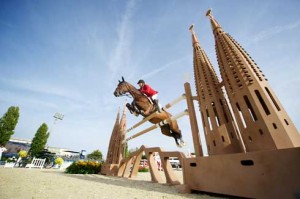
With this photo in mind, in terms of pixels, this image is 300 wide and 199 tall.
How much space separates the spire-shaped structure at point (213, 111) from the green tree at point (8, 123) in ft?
106

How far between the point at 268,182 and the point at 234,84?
68.1 inches

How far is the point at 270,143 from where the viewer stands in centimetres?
239

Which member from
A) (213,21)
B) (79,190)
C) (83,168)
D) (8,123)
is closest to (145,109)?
(79,190)

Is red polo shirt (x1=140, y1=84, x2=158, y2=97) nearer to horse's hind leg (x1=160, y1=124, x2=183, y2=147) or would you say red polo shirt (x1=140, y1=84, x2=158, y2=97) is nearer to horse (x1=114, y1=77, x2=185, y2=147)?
horse (x1=114, y1=77, x2=185, y2=147)

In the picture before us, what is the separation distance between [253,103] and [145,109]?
3885 millimetres

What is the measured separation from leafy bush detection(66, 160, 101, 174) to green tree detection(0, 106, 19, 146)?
23.3 meters

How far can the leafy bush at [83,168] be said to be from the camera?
9469 mm

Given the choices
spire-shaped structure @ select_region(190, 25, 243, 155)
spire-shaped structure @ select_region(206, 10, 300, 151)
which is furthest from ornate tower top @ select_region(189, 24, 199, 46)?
spire-shaped structure @ select_region(206, 10, 300, 151)

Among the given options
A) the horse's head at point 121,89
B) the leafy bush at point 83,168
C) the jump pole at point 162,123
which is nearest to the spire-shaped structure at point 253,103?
the jump pole at point 162,123

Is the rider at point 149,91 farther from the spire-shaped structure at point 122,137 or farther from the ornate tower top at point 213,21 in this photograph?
the spire-shaped structure at point 122,137

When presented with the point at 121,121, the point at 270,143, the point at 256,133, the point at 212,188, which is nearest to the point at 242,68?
the point at 256,133

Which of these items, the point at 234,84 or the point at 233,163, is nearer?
the point at 233,163

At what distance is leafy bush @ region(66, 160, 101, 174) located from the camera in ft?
31.1

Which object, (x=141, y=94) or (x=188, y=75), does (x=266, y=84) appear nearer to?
(x=188, y=75)
